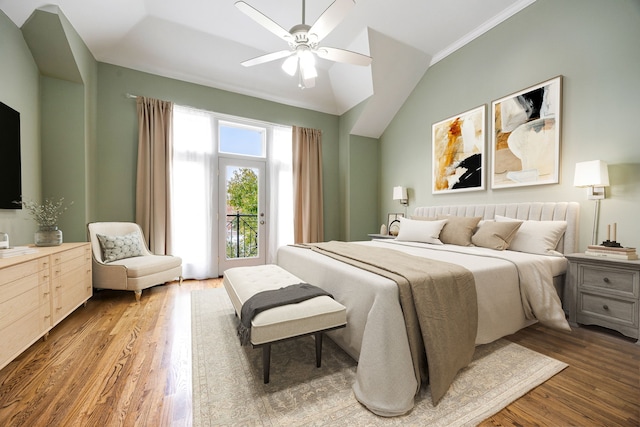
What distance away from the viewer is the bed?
1.31 metres

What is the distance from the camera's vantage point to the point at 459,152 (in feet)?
12.2

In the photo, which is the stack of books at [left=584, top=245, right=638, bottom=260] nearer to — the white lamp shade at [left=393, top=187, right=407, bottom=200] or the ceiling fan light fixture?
the white lamp shade at [left=393, top=187, right=407, bottom=200]

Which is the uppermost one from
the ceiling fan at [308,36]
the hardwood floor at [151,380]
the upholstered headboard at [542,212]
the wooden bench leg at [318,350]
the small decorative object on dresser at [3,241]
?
the ceiling fan at [308,36]

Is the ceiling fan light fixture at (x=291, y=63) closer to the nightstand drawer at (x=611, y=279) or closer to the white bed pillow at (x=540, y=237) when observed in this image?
the white bed pillow at (x=540, y=237)

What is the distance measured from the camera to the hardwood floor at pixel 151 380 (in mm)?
1268

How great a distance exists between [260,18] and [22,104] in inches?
102

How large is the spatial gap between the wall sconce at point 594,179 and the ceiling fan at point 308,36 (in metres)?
2.27

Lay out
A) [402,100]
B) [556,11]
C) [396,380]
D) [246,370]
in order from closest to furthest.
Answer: [396,380] < [246,370] < [556,11] < [402,100]

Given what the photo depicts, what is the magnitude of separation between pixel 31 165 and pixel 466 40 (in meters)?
5.57

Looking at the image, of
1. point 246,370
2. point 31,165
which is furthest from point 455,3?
point 31,165

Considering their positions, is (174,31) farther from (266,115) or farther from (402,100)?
(402,100)

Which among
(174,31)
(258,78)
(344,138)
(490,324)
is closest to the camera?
(490,324)

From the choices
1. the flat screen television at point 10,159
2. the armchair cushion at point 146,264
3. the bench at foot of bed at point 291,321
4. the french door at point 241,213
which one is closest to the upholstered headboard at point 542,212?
the bench at foot of bed at point 291,321

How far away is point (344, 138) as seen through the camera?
5.23 m
